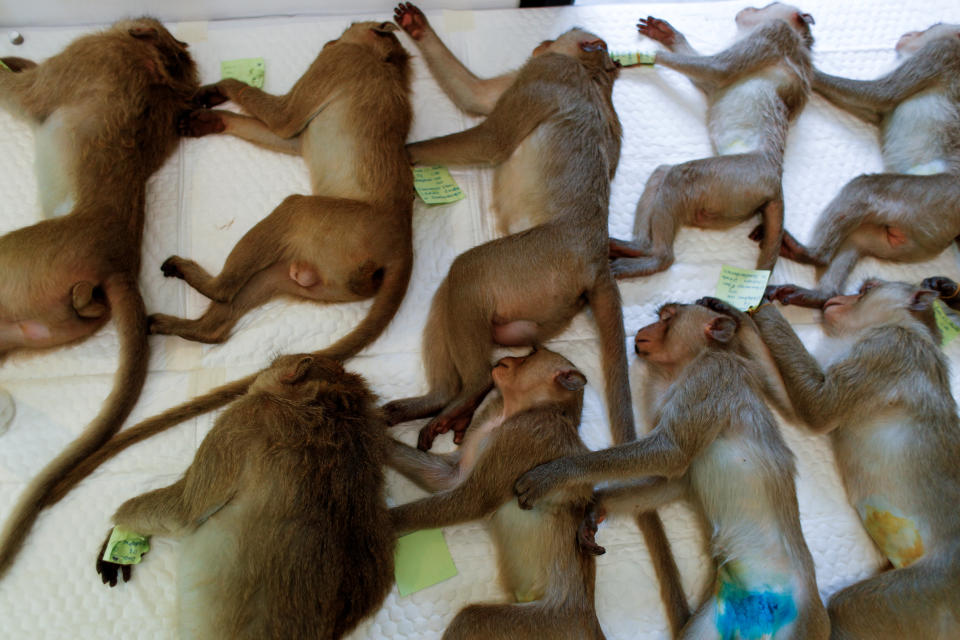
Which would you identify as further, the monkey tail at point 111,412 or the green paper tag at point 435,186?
the green paper tag at point 435,186

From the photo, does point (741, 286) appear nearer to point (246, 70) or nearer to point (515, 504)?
point (515, 504)

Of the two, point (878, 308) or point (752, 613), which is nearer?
point (752, 613)

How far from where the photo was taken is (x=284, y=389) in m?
1.92

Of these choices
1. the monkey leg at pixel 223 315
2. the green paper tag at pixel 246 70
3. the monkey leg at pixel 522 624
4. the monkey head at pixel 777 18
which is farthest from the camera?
the monkey head at pixel 777 18

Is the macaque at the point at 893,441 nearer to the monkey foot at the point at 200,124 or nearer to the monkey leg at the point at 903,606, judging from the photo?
the monkey leg at the point at 903,606

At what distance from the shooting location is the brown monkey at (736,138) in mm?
2725

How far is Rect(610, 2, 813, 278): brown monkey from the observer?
107 inches

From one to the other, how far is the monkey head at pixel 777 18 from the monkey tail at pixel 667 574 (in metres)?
2.56

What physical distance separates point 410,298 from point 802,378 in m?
1.48

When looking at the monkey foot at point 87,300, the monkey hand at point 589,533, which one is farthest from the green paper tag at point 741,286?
the monkey foot at point 87,300

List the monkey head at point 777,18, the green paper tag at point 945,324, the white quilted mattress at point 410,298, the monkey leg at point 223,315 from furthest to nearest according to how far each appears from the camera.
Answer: the monkey head at point 777,18 < the green paper tag at point 945,324 < the monkey leg at point 223,315 < the white quilted mattress at point 410,298

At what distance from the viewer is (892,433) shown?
7.40ft

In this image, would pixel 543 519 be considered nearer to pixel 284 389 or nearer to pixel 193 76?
pixel 284 389

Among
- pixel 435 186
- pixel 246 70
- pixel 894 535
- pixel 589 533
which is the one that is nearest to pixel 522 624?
pixel 589 533
